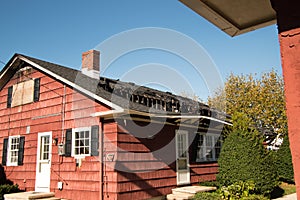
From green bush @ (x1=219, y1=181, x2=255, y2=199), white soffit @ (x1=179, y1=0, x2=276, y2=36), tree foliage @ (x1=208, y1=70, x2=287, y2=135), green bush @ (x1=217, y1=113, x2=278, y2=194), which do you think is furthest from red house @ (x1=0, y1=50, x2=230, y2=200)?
tree foliage @ (x1=208, y1=70, x2=287, y2=135)

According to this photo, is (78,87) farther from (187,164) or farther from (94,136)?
(187,164)

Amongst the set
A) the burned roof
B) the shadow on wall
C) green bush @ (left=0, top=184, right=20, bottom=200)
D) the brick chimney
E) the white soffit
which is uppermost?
the brick chimney

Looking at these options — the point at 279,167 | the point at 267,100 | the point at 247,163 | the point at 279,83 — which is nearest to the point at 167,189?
the point at 247,163

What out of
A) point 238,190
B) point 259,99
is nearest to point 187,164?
point 238,190

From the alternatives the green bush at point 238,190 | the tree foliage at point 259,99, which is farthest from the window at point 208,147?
the tree foliage at point 259,99

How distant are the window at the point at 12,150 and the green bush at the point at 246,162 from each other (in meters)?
8.45

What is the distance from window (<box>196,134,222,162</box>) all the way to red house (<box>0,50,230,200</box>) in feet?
0.15

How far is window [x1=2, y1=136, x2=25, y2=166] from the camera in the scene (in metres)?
12.0

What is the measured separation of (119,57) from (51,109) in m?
3.52

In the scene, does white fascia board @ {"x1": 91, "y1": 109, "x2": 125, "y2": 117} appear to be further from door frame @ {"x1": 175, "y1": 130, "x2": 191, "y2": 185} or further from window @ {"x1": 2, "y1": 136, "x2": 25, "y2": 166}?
window @ {"x1": 2, "y1": 136, "x2": 25, "y2": 166}

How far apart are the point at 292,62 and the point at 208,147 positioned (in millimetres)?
12477

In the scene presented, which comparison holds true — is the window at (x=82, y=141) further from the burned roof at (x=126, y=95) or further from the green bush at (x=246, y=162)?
the green bush at (x=246, y=162)

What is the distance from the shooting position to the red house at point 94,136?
8977 millimetres

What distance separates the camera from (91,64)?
12.4m
